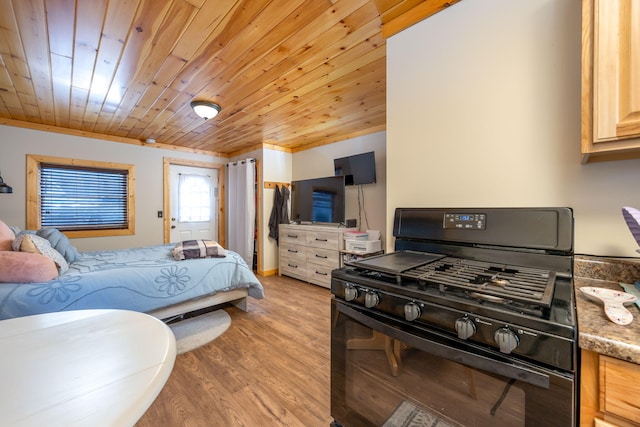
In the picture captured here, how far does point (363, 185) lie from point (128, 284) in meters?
3.00

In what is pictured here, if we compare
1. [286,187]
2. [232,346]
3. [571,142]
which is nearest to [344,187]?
[286,187]

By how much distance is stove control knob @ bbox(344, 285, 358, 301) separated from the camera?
1097mm

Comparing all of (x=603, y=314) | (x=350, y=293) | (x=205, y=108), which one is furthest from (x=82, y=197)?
(x=603, y=314)

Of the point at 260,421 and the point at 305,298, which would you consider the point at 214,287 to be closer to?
the point at 305,298

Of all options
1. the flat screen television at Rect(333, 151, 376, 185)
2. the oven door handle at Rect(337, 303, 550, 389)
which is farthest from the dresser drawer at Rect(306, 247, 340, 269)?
the oven door handle at Rect(337, 303, 550, 389)

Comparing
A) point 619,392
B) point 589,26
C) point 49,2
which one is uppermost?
point 49,2

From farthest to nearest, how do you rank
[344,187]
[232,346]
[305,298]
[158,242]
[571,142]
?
1. [158,242]
2. [344,187]
3. [305,298]
4. [232,346]
5. [571,142]

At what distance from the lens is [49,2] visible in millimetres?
1484

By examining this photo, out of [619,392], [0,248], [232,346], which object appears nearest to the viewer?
[619,392]

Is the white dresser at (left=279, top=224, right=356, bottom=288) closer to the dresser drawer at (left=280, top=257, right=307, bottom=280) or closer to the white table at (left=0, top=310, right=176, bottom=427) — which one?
the dresser drawer at (left=280, top=257, right=307, bottom=280)

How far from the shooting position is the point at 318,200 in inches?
165

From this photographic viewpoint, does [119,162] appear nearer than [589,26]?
No

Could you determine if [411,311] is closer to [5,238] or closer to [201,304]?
[201,304]

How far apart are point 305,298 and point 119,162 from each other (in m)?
3.63
